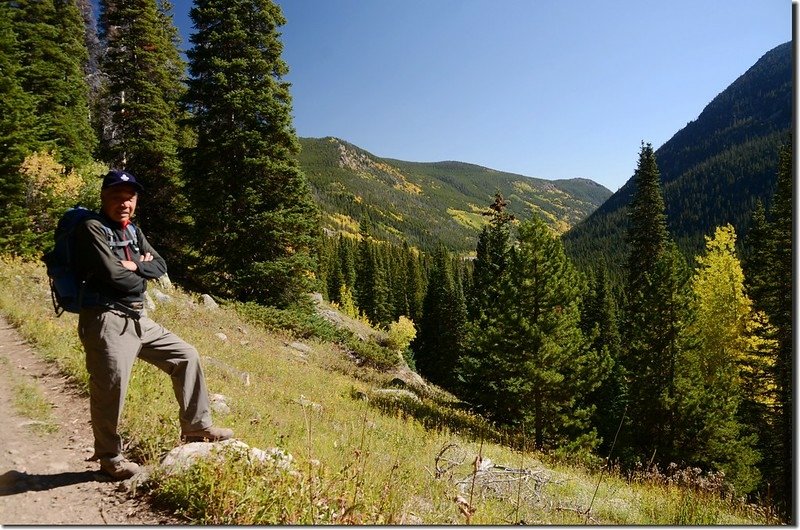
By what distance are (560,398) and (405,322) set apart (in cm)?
3641

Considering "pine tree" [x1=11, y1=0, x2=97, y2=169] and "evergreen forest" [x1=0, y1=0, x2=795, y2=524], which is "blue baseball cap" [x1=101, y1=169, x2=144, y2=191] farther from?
"pine tree" [x1=11, y1=0, x2=97, y2=169]

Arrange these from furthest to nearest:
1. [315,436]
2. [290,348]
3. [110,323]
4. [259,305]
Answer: [259,305] < [290,348] < [315,436] < [110,323]

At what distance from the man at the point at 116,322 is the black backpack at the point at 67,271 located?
0.10 feet

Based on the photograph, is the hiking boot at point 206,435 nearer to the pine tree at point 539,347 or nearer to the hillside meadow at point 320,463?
the hillside meadow at point 320,463

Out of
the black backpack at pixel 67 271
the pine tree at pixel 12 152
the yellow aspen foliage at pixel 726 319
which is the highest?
the pine tree at pixel 12 152

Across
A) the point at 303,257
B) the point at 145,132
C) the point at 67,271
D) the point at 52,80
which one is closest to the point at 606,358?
the point at 303,257

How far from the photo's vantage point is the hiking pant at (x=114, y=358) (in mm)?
3693

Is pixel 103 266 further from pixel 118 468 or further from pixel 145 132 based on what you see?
pixel 145 132

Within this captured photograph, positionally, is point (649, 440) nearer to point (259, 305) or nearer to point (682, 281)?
point (682, 281)

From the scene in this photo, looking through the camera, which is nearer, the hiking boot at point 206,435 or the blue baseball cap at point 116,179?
the blue baseball cap at point 116,179

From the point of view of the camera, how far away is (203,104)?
19047 millimetres

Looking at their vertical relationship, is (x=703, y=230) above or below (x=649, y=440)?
above

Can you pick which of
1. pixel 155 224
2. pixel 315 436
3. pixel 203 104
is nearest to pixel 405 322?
pixel 155 224

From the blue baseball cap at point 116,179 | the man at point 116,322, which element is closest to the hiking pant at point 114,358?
the man at point 116,322
